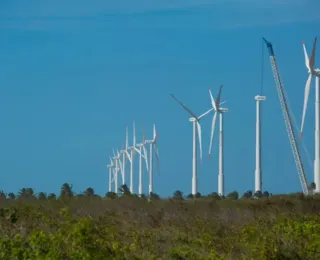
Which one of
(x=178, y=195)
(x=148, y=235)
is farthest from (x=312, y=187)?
(x=148, y=235)

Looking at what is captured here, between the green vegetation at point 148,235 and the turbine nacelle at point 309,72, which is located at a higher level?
the turbine nacelle at point 309,72

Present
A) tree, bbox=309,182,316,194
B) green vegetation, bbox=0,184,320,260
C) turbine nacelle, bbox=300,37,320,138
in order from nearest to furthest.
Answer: green vegetation, bbox=0,184,320,260, turbine nacelle, bbox=300,37,320,138, tree, bbox=309,182,316,194

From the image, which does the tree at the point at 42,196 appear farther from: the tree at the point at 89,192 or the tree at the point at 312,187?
the tree at the point at 312,187

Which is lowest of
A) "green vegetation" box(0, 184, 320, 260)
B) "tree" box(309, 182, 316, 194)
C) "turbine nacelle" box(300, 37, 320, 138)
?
"green vegetation" box(0, 184, 320, 260)

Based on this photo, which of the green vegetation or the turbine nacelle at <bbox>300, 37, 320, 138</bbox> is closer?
the green vegetation

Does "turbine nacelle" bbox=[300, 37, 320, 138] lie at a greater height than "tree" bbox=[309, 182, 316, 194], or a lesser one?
greater

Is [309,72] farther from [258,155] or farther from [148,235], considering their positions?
[148,235]

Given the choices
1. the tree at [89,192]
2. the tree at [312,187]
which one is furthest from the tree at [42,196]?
the tree at [312,187]

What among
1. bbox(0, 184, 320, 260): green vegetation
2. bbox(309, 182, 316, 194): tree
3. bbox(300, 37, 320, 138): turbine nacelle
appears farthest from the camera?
bbox(309, 182, 316, 194): tree

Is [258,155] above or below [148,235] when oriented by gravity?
above

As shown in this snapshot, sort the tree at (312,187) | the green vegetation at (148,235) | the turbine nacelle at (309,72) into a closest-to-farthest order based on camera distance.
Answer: the green vegetation at (148,235) → the turbine nacelle at (309,72) → the tree at (312,187)

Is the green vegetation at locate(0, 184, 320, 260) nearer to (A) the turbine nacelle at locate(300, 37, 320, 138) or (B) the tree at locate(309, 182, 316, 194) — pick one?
(A) the turbine nacelle at locate(300, 37, 320, 138)

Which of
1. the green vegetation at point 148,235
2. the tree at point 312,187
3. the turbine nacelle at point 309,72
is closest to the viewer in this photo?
the green vegetation at point 148,235

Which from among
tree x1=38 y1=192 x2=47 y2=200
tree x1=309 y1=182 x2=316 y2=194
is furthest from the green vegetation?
tree x1=309 y1=182 x2=316 y2=194
